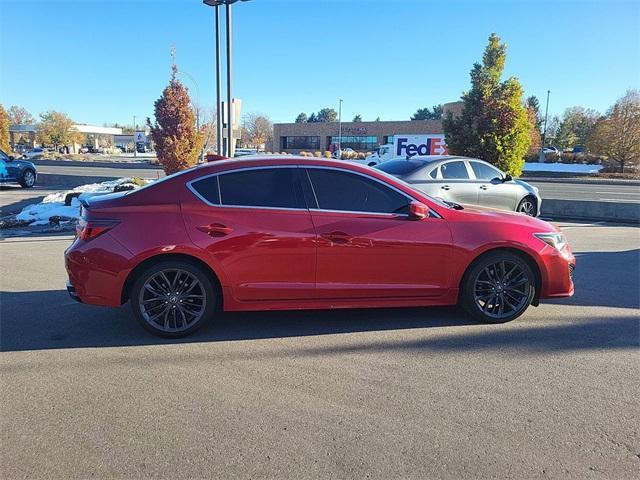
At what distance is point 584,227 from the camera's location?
12.1 metres

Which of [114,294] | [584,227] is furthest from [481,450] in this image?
[584,227]

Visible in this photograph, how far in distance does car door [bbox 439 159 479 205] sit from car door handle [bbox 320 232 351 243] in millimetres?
6146

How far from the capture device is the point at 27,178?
20656mm

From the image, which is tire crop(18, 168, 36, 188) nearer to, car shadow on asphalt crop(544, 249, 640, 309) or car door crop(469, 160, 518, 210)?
car door crop(469, 160, 518, 210)

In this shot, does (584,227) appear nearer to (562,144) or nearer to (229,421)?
(229,421)

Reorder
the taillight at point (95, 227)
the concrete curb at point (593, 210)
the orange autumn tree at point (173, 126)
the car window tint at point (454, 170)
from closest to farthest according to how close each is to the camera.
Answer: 1. the taillight at point (95, 227)
2. the car window tint at point (454, 170)
3. the concrete curb at point (593, 210)
4. the orange autumn tree at point (173, 126)

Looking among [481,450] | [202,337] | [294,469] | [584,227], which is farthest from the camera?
[584,227]

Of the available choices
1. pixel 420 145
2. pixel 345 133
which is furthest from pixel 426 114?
pixel 420 145

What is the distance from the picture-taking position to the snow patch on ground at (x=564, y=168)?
4141cm

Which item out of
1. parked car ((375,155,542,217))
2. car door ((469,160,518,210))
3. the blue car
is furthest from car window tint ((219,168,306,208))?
the blue car

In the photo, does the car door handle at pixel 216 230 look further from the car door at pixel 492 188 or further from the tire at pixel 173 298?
the car door at pixel 492 188

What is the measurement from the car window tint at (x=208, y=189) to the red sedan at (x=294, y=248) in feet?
0.03

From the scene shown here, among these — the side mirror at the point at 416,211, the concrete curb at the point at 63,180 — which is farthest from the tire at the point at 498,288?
the concrete curb at the point at 63,180

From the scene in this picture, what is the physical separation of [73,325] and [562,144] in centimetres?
8508
